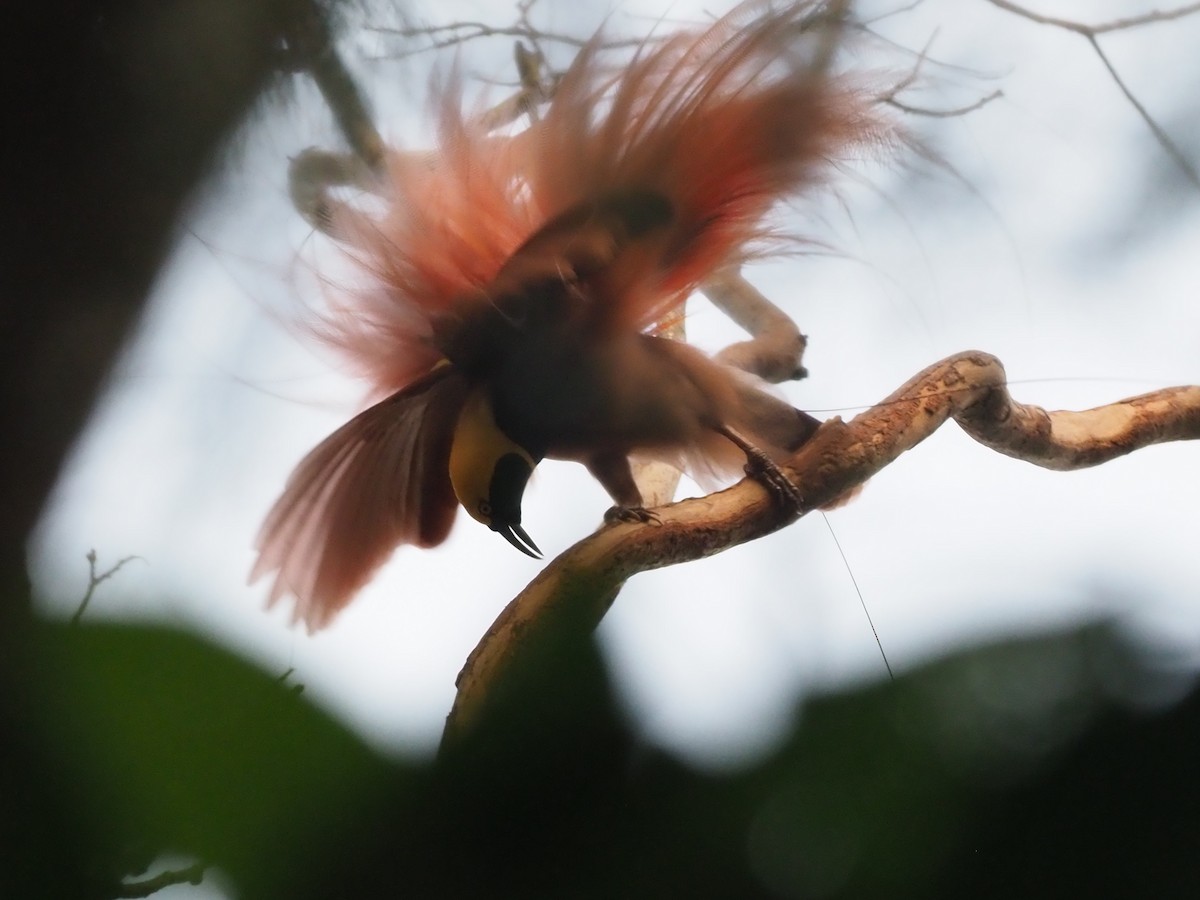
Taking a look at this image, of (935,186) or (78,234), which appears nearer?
(78,234)

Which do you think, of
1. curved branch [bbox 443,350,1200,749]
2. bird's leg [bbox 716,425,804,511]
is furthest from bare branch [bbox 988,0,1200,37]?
bird's leg [bbox 716,425,804,511]

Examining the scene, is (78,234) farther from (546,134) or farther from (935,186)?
(935,186)

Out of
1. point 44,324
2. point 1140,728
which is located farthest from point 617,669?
point 44,324

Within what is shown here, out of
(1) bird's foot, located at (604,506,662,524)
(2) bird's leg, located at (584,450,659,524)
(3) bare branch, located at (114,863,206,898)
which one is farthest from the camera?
(2) bird's leg, located at (584,450,659,524)

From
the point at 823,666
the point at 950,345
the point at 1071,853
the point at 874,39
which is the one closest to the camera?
the point at 1071,853

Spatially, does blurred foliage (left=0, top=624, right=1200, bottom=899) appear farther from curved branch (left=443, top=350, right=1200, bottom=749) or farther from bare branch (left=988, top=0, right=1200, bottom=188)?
bare branch (left=988, top=0, right=1200, bottom=188)

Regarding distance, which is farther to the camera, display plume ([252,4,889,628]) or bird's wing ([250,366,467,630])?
bird's wing ([250,366,467,630])

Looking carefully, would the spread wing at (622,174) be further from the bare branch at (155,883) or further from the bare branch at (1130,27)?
the bare branch at (155,883)
